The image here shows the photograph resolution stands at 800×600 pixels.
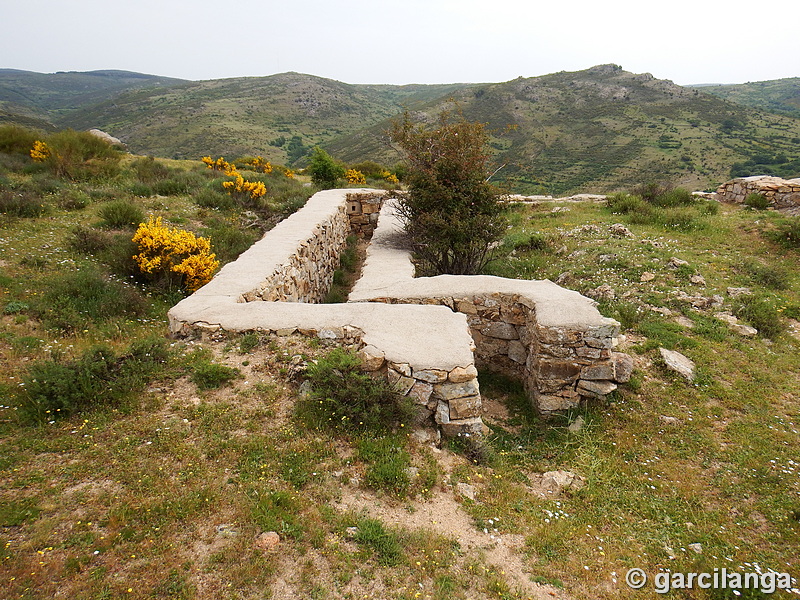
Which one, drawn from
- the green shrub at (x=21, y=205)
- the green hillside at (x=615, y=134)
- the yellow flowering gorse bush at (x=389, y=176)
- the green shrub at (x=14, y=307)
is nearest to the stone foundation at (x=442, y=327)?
the green shrub at (x=14, y=307)

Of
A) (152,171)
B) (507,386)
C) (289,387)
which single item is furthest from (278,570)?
(152,171)

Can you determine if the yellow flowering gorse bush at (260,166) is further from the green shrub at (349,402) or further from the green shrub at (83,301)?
the green shrub at (349,402)

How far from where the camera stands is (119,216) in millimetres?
8664

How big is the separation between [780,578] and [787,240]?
364 inches

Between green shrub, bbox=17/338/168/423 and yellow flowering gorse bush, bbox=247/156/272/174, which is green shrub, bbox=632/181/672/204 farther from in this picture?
yellow flowering gorse bush, bbox=247/156/272/174

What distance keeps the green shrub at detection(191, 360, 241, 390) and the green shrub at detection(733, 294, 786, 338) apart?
7360 mm

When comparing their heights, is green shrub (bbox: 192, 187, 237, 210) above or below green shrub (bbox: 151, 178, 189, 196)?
below

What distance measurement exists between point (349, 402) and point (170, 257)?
15.2 feet

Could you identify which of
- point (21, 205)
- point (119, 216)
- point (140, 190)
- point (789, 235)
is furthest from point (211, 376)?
point (789, 235)

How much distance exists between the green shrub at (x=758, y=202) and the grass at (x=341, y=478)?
8.96 meters

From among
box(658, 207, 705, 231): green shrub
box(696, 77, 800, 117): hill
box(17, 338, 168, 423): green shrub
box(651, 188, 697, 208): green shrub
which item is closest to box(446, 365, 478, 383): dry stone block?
box(17, 338, 168, 423): green shrub

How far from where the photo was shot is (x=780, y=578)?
282 centimetres

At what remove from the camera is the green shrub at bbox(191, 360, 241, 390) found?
3930 mm

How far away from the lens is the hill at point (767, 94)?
263 ft
